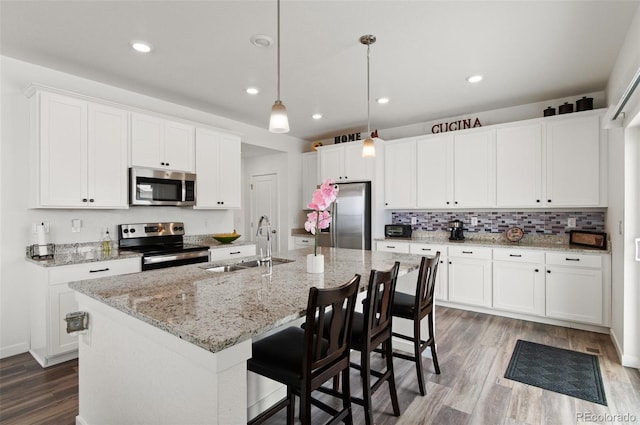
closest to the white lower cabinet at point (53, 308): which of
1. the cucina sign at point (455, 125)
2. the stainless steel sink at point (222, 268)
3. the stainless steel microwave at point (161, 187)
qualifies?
the stainless steel microwave at point (161, 187)

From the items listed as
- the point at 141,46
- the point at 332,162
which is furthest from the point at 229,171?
the point at 141,46

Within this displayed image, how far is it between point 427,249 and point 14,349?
4512 mm

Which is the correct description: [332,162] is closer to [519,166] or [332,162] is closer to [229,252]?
[229,252]

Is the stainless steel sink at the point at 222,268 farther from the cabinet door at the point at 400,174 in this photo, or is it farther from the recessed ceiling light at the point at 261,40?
the cabinet door at the point at 400,174

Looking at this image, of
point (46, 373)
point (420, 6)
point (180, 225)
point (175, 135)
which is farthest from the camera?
point (180, 225)

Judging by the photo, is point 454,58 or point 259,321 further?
point 454,58

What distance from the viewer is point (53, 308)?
2.63 m

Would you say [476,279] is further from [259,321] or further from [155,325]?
[155,325]

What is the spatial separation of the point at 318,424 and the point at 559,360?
87.3 inches

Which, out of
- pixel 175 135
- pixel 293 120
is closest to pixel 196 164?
pixel 175 135

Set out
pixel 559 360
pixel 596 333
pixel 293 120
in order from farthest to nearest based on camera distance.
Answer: pixel 293 120 < pixel 596 333 < pixel 559 360

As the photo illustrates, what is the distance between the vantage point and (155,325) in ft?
3.91

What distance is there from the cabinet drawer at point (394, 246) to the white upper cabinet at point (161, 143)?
2.78 meters

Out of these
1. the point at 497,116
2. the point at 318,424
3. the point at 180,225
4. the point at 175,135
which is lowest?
the point at 318,424
